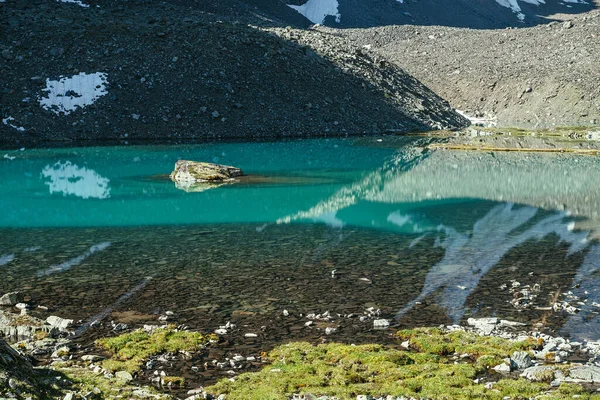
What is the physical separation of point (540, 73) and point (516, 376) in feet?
336

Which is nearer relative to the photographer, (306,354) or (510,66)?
(306,354)

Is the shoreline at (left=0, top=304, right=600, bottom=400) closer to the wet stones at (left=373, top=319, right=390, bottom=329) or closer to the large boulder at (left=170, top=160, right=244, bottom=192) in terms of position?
the wet stones at (left=373, top=319, right=390, bottom=329)

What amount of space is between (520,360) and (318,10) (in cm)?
15718

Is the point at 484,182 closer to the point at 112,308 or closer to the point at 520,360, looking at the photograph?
the point at 112,308

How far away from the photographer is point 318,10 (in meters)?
164

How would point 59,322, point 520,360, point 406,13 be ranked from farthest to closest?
point 406,13 → point 59,322 → point 520,360

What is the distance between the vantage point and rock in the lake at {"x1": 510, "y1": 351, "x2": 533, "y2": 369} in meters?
14.2

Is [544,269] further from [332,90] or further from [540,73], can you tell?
[540,73]

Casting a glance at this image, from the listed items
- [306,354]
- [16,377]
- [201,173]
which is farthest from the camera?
[201,173]

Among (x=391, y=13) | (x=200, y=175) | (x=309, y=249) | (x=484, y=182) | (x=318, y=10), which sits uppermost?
(x=391, y=13)

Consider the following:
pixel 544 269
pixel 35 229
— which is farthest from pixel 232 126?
pixel 544 269

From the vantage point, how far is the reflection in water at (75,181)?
142 ft

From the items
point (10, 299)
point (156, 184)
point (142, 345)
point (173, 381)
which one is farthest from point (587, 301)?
point (156, 184)

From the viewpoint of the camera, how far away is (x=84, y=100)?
79250 mm
